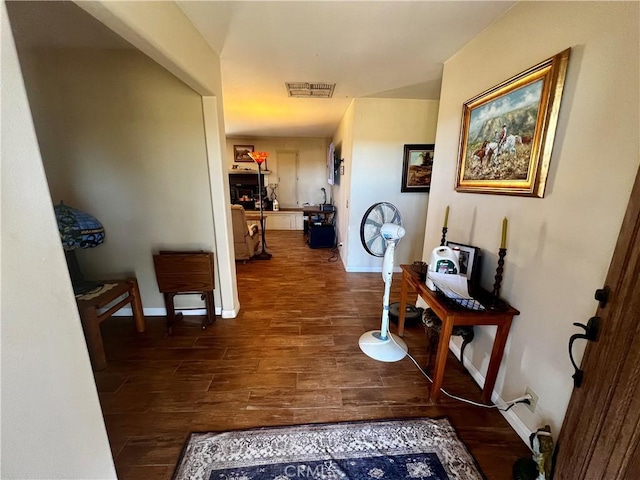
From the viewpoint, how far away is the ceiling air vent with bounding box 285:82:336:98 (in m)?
2.59

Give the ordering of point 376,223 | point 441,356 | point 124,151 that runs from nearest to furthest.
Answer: point 441,356 < point 376,223 < point 124,151

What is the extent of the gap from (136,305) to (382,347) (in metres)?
2.13

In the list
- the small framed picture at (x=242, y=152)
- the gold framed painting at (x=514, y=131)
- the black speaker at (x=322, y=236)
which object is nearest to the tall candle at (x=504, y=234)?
the gold framed painting at (x=514, y=131)

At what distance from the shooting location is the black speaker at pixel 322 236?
4.79 m

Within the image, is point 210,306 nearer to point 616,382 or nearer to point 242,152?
point 616,382

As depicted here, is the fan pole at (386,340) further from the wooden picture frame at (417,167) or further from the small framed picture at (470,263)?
the wooden picture frame at (417,167)

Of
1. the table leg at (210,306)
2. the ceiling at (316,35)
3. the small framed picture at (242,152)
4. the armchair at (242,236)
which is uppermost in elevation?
the ceiling at (316,35)

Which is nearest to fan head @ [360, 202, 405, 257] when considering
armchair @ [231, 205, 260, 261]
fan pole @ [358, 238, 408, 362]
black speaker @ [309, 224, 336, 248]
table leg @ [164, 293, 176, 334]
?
fan pole @ [358, 238, 408, 362]

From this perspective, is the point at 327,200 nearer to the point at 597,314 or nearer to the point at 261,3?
the point at 261,3

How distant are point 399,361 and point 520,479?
85cm

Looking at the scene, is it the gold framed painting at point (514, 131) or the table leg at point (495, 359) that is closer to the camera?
the gold framed painting at point (514, 131)

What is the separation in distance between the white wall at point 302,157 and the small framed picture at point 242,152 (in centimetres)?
8

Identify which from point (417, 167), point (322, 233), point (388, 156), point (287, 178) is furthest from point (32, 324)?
point (287, 178)

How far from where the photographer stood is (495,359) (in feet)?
4.58
